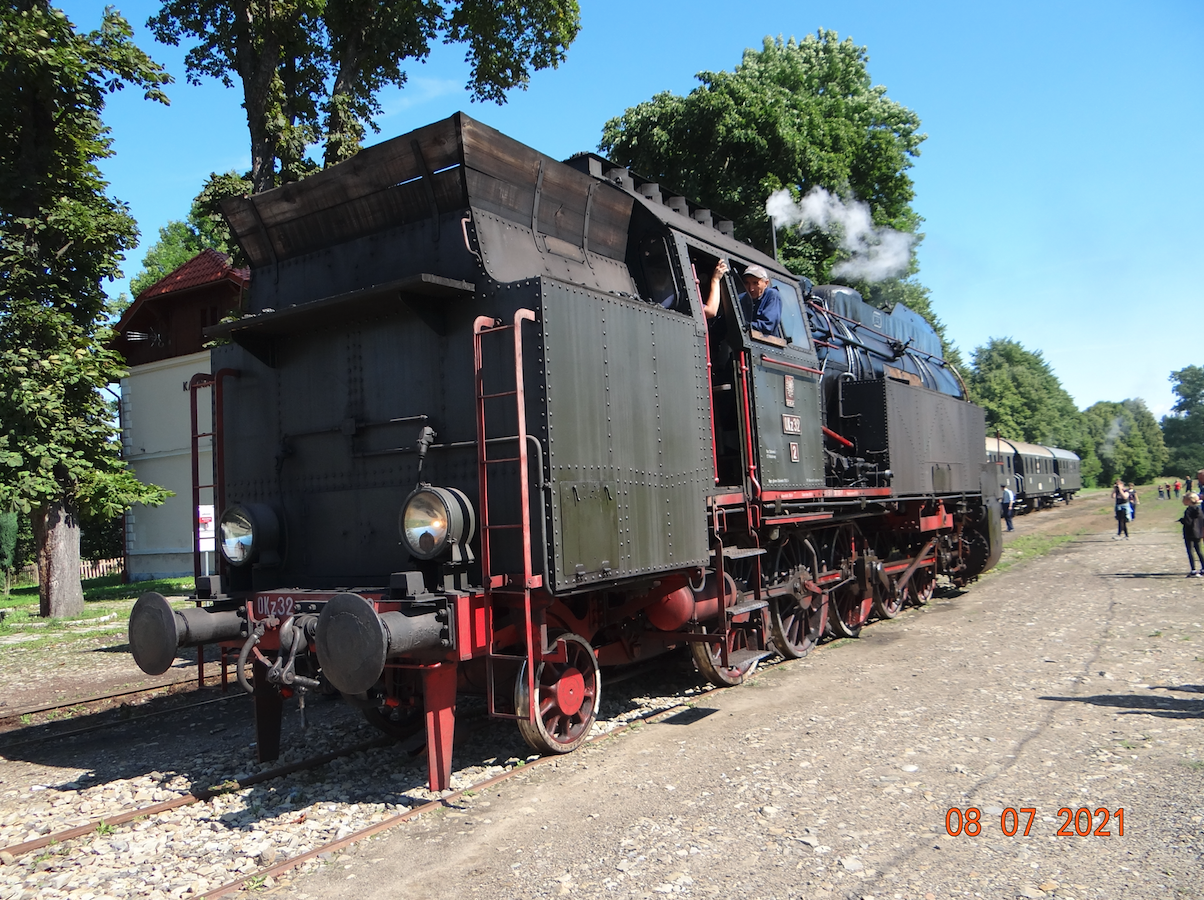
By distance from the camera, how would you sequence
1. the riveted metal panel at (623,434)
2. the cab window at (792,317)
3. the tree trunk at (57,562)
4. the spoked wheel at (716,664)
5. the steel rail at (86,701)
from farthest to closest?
the tree trunk at (57,562) < the cab window at (792,317) < the steel rail at (86,701) < the spoked wheel at (716,664) < the riveted metal panel at (623,434)

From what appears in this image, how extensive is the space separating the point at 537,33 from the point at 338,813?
54.8 feet

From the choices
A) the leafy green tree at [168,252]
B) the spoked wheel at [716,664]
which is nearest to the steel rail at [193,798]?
the spoked wheel at [716,664]

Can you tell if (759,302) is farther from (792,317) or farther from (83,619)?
(83,619)

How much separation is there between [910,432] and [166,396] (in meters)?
22.3

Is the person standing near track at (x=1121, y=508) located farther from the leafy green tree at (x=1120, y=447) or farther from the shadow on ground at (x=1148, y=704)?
the leafy green tree at (x=1120, y=447)

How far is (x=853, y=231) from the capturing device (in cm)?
2278

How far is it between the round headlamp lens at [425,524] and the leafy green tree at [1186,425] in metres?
103

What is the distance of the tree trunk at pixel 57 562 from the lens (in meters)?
Result: 15.7

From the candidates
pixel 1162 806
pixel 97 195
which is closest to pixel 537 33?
pixel 97 195

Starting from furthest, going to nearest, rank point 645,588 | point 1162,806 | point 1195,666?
point 1195,666
point 645,588
point 1162,806

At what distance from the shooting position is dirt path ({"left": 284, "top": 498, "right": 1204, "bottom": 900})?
3.83 meters

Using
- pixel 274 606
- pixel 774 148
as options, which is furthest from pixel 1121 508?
pixel 274 606

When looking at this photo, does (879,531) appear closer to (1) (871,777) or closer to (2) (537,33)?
(1) (871,777)

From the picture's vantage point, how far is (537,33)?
58.3 feet
